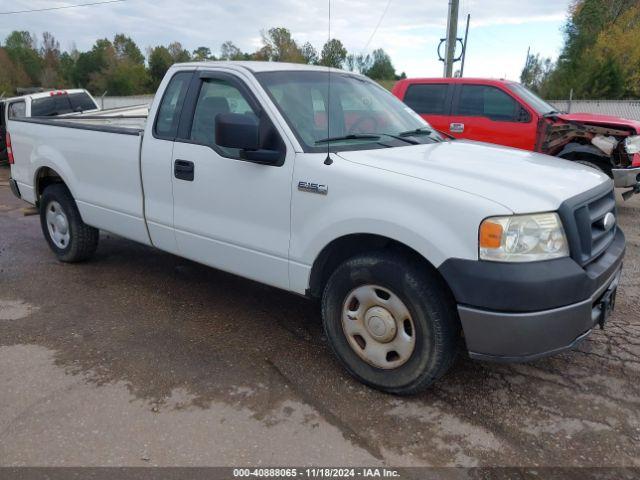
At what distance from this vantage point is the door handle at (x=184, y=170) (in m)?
3.88

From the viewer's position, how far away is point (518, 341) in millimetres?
2676

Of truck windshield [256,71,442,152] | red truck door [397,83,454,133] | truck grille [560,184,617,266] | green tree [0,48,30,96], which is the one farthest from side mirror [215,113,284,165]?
green tree [0,48,30,96]

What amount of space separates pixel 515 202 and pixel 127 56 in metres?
84.8

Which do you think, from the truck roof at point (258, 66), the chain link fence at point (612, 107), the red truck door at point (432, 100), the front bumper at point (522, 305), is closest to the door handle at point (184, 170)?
the truck roof at point (258, 66)

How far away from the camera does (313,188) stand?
3.20 metres

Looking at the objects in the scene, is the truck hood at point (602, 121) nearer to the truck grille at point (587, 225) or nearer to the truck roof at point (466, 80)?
the truck roof at point (466, 80)

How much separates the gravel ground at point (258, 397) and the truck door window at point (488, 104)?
4.27 meters

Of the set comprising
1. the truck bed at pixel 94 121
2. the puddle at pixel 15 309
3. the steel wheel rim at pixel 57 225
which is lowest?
the puddle at pixel 15 309

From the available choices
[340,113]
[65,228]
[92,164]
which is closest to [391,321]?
[340,113]

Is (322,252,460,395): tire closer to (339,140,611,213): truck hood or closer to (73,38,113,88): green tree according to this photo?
(339,140,611,213): truck hood

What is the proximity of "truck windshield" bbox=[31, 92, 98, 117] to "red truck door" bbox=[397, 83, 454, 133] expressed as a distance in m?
6.83

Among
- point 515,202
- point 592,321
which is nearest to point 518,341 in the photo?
point 592,321

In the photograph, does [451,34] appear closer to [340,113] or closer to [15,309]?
[340,113]

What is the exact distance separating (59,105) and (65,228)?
7334mm
